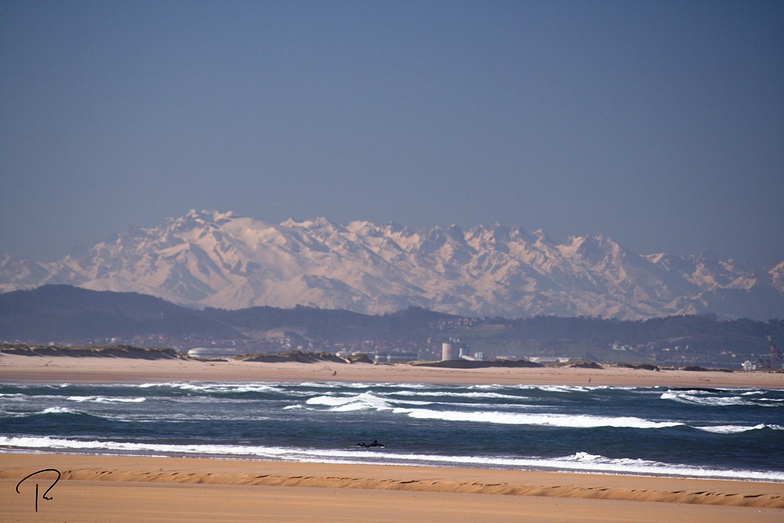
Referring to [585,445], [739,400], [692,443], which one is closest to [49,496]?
[585,445]

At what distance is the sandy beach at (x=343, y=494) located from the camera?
483 inches

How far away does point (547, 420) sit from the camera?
102 feet

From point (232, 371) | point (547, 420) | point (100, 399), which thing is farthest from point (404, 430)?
point (232, 371)

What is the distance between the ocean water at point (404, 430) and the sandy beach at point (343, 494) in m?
2.56

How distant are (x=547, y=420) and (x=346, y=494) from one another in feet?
60.1

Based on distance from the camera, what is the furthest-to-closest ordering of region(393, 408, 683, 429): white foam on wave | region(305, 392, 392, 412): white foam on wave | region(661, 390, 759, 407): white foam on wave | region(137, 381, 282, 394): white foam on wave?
1. region(137, 381, 282, 394): white foam on wave
2. region(661, 390, 759, 407): white foam on wave
3. region(305, 392, 392, 412): white foam on wave
4. region(393, 408, 683, 429): white foam on wave

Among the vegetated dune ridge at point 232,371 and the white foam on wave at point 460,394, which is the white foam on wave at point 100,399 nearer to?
the vegetated dune ridge at point 232,371

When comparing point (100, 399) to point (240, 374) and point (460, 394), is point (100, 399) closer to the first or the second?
point (460, 394)

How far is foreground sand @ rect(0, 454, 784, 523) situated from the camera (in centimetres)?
1226

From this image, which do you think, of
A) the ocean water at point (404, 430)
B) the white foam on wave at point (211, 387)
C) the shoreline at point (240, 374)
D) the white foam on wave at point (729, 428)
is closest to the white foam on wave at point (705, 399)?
the ocean water at point (404, 430)

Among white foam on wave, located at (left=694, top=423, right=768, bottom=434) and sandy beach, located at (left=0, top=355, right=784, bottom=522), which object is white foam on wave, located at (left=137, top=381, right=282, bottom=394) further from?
sandy beach, located at (left=0, top=355, right=784, bottom=522)

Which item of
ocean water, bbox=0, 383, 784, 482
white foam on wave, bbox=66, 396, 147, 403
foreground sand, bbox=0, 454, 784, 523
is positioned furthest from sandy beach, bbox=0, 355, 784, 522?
white foam on wave, bbox=66, 396, 147, 403

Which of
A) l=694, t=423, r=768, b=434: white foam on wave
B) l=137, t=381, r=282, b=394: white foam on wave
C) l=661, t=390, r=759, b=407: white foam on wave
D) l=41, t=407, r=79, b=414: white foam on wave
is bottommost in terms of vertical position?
l=661, t=390, r=759, b=407: white foam on wave

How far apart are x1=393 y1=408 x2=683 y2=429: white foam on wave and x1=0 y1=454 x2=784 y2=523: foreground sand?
12.5 metres
